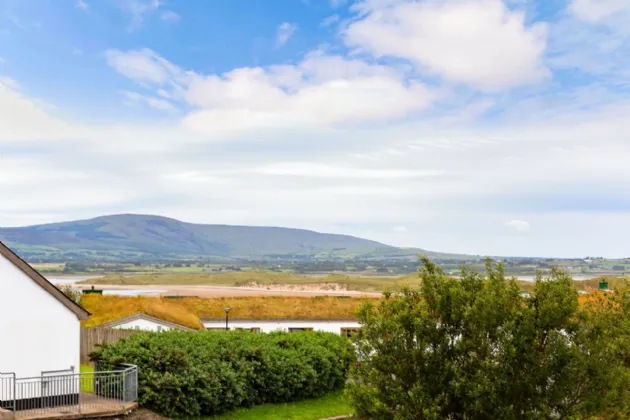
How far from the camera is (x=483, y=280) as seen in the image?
1009 inches

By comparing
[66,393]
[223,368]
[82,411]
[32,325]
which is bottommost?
[82,411]

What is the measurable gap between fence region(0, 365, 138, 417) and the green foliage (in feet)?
33.6

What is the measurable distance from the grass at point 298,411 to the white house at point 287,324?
20594 mm

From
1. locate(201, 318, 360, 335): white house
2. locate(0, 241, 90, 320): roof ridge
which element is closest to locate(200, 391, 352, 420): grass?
locate(0, 241, 90, 320): roof ridge

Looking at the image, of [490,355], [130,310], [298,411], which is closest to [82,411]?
[298,411]

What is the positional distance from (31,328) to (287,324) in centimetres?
3174

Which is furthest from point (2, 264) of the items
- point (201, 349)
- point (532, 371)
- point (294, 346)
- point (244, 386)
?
point (532, 371)

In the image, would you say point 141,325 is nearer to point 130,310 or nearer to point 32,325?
point 130,310

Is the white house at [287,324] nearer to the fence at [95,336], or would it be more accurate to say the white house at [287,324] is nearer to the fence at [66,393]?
the fence at [95,336]

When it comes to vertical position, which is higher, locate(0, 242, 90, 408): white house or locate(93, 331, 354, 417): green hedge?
locate(0, 242, 90, 408): white house

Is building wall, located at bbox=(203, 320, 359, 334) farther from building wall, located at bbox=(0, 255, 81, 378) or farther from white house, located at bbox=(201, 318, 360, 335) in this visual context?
building wall, located at bbox=(0, 255, 81, 378)

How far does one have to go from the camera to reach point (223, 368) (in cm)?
3275

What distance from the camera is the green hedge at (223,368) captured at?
101 feet

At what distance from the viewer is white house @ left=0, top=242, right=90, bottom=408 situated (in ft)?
96.8
